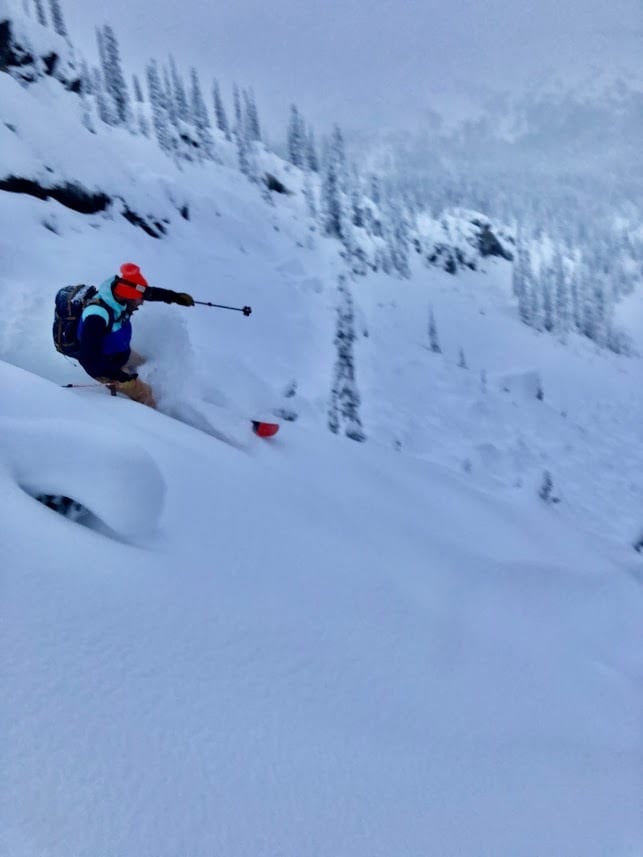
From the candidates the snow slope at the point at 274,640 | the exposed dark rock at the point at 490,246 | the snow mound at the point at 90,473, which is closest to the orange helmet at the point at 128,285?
the snow slope at the point at 274,640

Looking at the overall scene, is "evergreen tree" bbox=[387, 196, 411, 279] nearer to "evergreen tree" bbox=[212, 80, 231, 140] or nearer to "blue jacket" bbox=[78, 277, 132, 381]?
"evergreen tree" bbox=[212, 80, 231, 140]

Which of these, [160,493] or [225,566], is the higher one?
[160,493]

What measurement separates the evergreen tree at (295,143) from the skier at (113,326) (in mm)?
47761

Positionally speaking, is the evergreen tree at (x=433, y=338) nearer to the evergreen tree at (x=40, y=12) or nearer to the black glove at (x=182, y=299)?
the black glove at (x=182, y=299)

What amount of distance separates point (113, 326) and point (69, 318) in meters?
0.41

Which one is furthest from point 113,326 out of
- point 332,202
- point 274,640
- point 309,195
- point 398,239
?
point 398,239

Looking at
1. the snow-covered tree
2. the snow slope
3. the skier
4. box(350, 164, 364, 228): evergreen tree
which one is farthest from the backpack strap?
box(350, 164, 364, 228): evergreen tree

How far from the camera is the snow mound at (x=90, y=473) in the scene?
3041mm

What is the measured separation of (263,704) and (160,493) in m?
1.35

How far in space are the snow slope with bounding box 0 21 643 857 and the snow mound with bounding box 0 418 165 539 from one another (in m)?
0.01

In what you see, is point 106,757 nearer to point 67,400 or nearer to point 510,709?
point 510,709

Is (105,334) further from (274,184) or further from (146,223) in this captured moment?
(274,184)

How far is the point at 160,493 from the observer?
323 cm

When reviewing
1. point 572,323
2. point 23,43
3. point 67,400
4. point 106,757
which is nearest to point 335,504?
point 67,400
